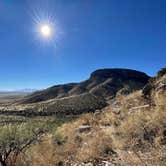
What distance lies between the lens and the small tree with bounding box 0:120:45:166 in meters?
9.79

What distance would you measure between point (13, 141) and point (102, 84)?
268 feet

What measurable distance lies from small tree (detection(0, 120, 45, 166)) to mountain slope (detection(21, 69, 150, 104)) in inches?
2781

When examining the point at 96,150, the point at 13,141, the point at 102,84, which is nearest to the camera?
the point at 96,150

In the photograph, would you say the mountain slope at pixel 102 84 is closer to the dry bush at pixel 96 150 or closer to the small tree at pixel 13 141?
the small tree at pixel 13 141

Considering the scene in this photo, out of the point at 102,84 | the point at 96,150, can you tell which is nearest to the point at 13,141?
the point at 96,150

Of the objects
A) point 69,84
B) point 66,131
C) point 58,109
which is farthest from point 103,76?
point 66,131

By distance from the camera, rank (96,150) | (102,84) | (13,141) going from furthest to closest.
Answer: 1. (102,84)
2. (13,141)
3. (96,150)

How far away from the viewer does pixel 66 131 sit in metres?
13.3

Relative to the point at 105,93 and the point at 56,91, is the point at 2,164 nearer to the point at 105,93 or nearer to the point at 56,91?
the point at 105,93

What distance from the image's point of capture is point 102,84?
299 feet

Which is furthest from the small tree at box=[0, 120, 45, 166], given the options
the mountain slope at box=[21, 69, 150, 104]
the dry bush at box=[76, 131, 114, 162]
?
the mountain slope at box=[21, 69, 150, 104]

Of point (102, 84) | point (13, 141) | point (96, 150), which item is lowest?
point (96, 150)

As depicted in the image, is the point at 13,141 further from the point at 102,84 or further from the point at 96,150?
the point at 102,84

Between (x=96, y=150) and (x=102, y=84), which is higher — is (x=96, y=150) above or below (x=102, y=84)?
below
